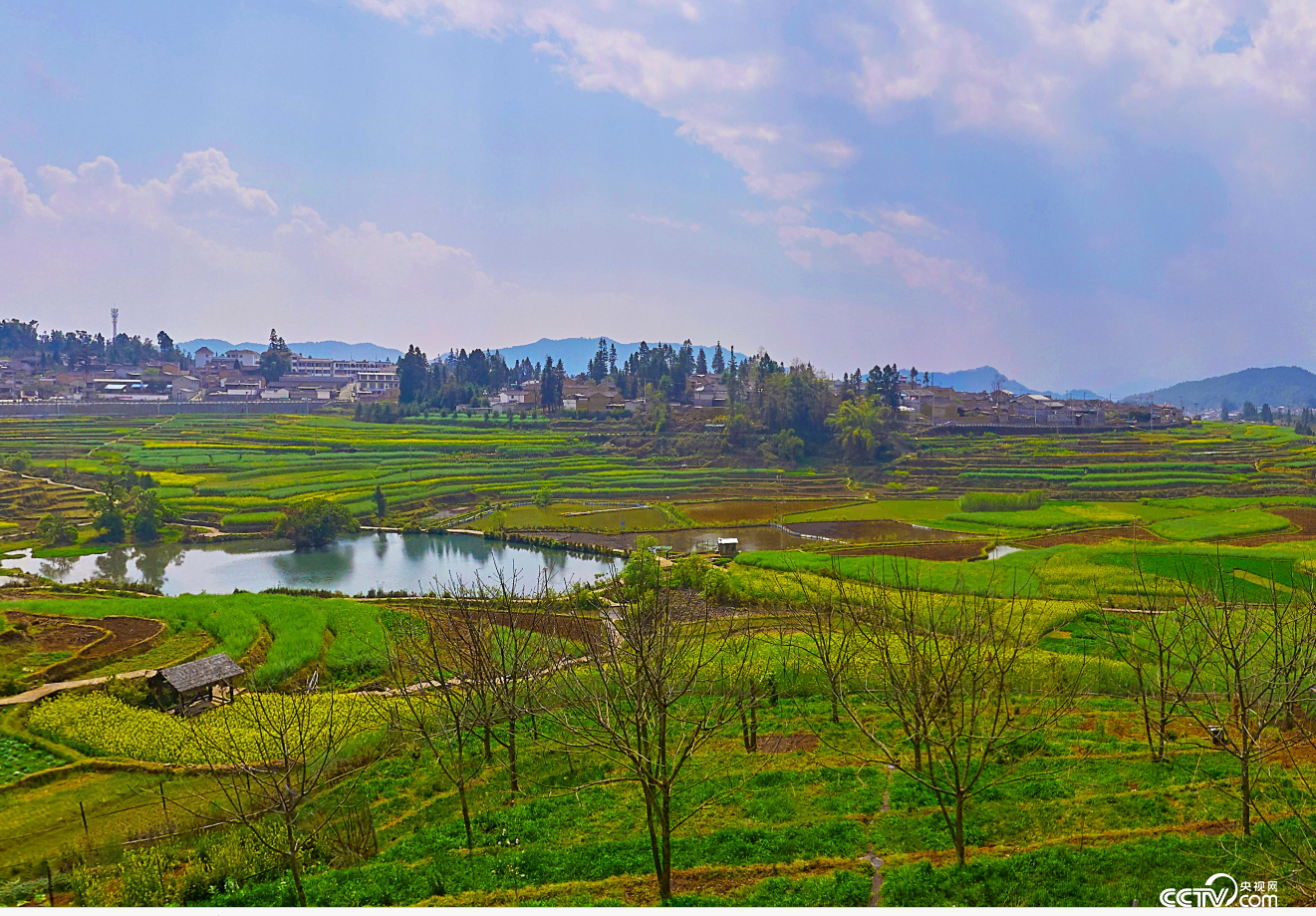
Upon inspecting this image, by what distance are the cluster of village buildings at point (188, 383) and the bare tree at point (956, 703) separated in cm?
9253

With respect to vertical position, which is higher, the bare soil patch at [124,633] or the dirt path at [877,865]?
the dirt path at [877,865]

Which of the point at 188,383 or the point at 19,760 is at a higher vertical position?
the point at 188,383

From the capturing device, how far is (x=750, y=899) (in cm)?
917

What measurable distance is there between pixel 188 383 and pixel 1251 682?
4238 inches

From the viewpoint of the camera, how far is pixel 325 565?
39906 millimetres

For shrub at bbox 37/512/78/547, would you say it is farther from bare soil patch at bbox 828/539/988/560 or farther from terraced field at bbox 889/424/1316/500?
terraced field at bbox 889/424/1316/500

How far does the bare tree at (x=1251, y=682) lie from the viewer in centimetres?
1053

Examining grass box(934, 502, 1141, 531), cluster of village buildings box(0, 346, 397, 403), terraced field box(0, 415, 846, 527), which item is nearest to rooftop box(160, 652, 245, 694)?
terraced field box(0, 415, 846, 527)

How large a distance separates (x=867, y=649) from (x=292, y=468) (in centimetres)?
5282

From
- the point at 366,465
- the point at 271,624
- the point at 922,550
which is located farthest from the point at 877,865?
the point at 366,465

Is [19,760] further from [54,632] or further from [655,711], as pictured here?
[655,711]

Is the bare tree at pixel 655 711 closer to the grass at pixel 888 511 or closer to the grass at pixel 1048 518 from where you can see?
the grass at pixel 1048 518

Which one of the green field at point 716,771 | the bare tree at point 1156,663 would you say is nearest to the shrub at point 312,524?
the green field at point 716,771

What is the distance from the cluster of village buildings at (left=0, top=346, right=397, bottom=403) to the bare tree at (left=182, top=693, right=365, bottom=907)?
83.3 meters
